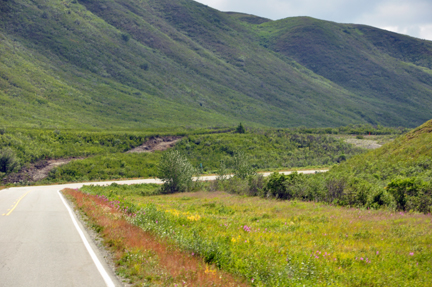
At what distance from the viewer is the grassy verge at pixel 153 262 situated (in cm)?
722

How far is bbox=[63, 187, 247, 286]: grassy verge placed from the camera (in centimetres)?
722

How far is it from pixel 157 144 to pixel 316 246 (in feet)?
223

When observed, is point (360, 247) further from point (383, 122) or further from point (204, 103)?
point (383, 122)

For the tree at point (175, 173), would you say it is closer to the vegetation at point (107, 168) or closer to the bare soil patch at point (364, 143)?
the vegetation at point (107, 168)

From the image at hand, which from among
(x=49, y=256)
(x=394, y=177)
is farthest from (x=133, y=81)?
(x=49, y=256)

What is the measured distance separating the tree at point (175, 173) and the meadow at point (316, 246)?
889 inches

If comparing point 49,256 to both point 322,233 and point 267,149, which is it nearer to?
point 322,233

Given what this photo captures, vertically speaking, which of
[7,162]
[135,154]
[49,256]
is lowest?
[7,162]

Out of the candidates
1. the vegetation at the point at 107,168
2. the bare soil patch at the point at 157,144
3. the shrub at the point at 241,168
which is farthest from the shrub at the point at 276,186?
the bare soil patch at the point at 157,144

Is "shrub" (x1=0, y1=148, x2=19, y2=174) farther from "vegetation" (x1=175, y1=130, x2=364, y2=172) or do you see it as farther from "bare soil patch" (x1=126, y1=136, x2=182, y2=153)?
"vegetation" (x1=175, y1=130, x2=364, y2=172)

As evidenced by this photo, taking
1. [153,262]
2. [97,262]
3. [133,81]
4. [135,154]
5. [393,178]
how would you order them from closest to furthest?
[153,262] → [97,262] → [393,178] → [135,154] → [133,81]

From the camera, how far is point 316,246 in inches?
413

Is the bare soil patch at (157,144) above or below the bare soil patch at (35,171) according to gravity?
Answer: above

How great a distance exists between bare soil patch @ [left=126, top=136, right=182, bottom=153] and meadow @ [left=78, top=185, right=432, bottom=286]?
58.0m
